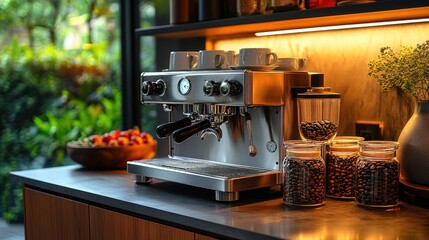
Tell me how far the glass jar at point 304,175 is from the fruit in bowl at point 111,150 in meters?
0.82

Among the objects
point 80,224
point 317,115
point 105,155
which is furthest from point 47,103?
point 317,115

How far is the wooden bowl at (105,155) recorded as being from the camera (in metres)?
2.31

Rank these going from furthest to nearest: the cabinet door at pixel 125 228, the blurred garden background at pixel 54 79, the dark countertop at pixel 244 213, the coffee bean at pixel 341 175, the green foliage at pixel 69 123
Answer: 1. the green foliage at pixel 69 123
2. the blurred garden background at pixel 54 79
3. the coffee bean at pixel 341 175
4. the cabinet door at pixel 125 228
5. the dark countertop at pixel 244 213

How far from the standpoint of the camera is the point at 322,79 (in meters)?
1.96

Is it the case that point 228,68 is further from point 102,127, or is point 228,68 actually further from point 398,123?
point 102,127

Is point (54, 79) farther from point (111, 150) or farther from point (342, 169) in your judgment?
point (342, 169)

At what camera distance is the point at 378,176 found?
5.41ft

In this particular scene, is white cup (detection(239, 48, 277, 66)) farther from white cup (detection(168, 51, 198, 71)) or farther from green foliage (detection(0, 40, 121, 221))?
green foliage (detection(0, 40, 121, 221))

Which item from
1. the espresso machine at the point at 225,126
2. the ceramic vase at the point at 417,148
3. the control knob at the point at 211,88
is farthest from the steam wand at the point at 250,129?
the ceramic vase at the point at 417,148

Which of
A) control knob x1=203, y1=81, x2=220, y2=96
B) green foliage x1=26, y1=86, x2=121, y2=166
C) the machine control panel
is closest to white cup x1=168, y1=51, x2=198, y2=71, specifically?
the machine control panel

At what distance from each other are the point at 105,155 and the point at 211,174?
0.68m

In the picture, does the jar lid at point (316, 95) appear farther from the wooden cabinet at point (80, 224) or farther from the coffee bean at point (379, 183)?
the wooden cabinet at point (80, 224)

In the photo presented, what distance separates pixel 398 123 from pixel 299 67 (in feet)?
1.20

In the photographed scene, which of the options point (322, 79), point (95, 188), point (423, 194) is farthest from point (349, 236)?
point (95, 188)
